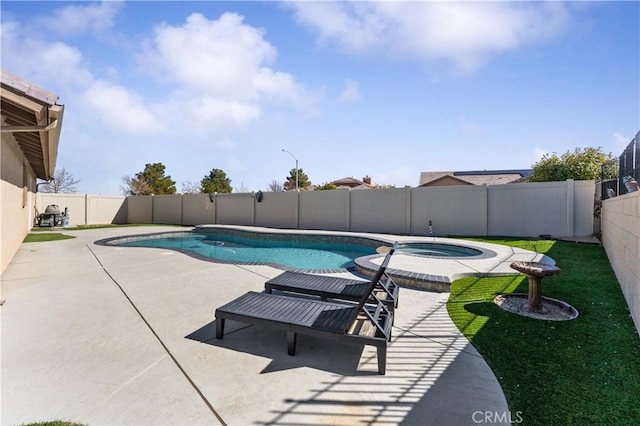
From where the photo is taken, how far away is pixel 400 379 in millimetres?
2764

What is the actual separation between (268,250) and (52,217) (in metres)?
16.6

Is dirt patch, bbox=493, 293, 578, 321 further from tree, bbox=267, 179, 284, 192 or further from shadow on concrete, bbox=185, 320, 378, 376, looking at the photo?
tree, bbox=267, 179, 284, 192

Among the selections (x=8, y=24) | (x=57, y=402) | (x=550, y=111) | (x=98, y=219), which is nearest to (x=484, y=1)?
(x=550, y=111)

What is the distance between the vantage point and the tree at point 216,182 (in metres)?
38.0

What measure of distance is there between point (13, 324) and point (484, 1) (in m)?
10.3

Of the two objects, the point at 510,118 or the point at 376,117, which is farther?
the point at 376,117

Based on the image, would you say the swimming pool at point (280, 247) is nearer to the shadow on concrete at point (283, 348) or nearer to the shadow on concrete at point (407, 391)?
the shadow on concrete at point (283, 348)

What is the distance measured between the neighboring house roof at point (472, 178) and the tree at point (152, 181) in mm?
29836

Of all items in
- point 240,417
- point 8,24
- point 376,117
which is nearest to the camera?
point 240,417

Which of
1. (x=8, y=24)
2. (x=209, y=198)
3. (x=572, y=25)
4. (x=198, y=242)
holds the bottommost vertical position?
(x=198, y=242)

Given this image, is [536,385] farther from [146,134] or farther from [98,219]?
[98,219]

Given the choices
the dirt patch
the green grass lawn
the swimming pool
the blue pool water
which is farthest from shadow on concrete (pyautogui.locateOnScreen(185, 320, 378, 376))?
the blue pool water

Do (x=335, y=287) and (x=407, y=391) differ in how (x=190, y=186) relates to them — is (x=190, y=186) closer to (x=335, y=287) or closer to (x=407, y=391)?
(x=335, y=287)

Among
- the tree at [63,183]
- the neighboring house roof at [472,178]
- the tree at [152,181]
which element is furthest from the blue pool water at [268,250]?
the tree at [63,183]
